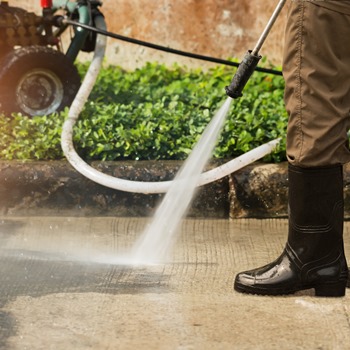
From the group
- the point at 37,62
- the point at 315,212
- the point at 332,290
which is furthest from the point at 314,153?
the point at 37,62

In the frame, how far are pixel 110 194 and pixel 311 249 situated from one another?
62.5 inches

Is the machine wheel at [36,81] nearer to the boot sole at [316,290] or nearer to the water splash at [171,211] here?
the water splash at [171,211]

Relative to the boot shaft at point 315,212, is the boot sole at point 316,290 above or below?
below

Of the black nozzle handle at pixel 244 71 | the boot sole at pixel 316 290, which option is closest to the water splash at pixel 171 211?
the black nozzle handle at pixel 244 71

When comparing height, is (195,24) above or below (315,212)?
below

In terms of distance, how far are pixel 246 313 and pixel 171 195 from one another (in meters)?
1.46

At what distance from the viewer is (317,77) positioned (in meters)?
3.96

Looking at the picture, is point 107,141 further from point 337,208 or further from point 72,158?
point 337,208

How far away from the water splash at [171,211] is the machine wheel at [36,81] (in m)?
1.07

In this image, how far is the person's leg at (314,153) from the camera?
13.0 feet

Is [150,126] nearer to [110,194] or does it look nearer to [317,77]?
[110,194]

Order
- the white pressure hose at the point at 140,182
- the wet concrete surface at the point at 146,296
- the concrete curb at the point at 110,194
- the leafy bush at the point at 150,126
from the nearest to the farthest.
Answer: the wet concrete surface at the point at 146,296
the white pressure hose at the point at 140,182
the concrete curb at the point at 110,194
the leafy bush at the point at 150,126

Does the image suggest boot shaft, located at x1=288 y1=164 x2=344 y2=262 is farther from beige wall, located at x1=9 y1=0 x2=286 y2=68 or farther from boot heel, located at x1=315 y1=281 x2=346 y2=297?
beige wall, located at x1=9 y1=0 x2=286 y2=68

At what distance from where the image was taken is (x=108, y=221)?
545cm
